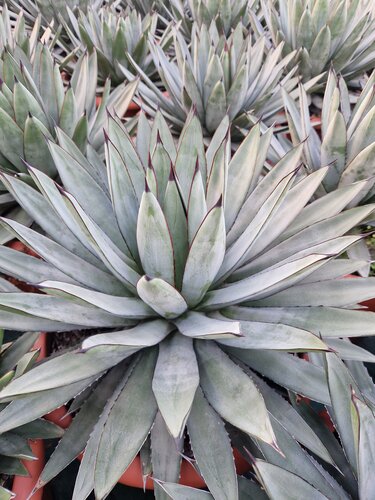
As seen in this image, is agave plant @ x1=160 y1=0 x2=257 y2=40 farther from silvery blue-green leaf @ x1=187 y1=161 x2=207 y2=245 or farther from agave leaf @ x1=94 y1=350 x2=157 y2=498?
agave leaf @ x1=94 y1=350 x2=157 y2=498

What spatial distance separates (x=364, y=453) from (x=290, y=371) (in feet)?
0.73

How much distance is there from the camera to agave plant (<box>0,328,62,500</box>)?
35.1 inches

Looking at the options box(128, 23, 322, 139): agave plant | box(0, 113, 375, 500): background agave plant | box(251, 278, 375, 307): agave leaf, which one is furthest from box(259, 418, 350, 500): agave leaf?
box(128, 23, 322, 139): agave plant

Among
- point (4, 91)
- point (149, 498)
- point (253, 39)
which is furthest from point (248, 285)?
point (253, 39)

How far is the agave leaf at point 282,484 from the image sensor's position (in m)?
0.67

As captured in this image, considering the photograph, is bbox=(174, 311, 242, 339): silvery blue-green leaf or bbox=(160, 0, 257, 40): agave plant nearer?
bbox=(174, 311, 242, 339): silvery blue-green leaf

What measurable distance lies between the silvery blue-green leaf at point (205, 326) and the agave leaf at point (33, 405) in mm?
204

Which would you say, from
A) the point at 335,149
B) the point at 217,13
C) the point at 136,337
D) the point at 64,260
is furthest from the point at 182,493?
the point at 217,13

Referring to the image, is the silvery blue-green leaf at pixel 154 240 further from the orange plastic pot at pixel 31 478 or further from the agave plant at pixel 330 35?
the agave plant at pixel 330 35

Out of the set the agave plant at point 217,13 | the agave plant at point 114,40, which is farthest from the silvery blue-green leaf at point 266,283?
the agave plant at point 217,13

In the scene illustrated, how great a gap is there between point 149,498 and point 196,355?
411 mm

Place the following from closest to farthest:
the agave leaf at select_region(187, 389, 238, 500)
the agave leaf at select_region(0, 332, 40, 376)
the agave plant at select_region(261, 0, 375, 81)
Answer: the agave leaf at select_region(187, 389, 238, 500)
the agave leaf at select_region(0, 332, 40, 376)
the agave plant at select_region(261, 0, 375, 81)

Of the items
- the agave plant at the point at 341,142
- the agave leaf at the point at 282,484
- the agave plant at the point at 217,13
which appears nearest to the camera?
the agave leaf at the point at 282,484

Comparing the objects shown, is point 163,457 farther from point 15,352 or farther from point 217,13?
point 217,13
